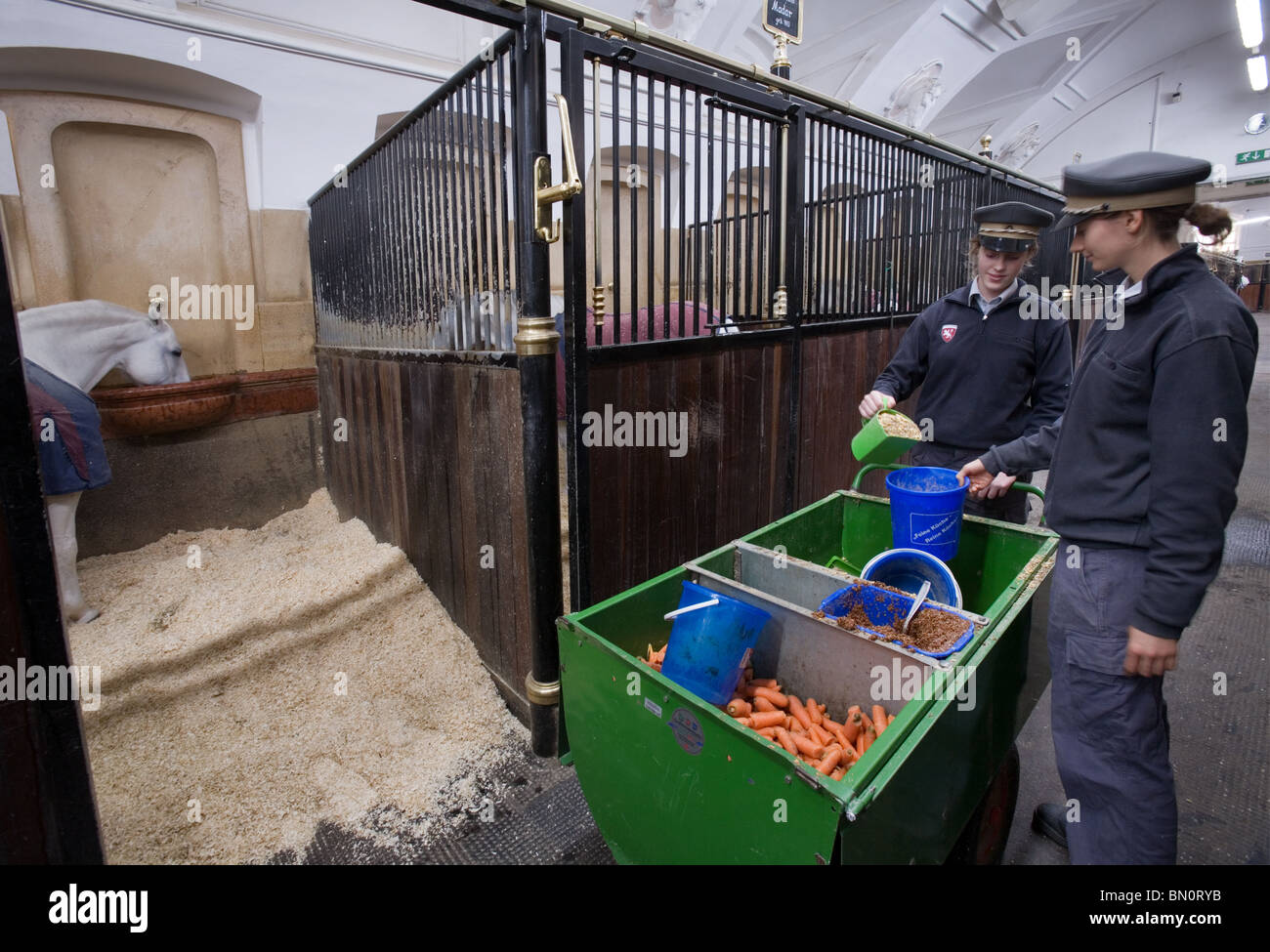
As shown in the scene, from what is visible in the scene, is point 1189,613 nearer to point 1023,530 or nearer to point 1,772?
point 1023,530

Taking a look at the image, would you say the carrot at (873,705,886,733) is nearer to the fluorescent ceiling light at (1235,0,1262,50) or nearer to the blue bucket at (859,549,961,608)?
the blue bucket at (859,549,961,608)

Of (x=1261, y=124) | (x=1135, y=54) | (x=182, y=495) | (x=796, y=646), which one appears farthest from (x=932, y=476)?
(x=1261, y=124)

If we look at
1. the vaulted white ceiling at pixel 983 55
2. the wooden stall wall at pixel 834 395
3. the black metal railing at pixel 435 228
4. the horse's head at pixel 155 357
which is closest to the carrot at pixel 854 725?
the black metal railing at pixel 435 228

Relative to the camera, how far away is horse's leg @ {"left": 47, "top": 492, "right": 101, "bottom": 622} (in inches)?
118

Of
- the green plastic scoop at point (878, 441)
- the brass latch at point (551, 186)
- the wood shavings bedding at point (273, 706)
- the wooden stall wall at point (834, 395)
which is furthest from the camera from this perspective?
the wooden stall wall at point (834, 395)

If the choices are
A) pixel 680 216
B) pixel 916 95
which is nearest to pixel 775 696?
pixel 680 216

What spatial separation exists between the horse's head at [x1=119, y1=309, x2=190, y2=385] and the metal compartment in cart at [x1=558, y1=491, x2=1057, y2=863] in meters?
3.96

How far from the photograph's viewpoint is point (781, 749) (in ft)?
3.72

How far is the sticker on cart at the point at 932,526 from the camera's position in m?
2.10

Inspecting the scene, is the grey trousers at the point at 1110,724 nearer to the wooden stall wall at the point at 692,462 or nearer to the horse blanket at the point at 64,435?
the wooden stall wall at the point at 692,462

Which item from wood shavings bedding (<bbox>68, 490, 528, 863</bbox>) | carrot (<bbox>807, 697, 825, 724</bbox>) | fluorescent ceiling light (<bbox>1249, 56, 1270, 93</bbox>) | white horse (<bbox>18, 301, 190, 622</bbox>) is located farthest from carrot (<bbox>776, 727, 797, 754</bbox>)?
fluorescent ceiling light (<bbox>1249, 56, 1270, 93</bbox>)

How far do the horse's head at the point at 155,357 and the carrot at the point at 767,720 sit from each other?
435 centimetres

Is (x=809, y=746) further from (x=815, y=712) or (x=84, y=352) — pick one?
(x=84, y=352)

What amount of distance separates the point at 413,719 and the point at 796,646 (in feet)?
5.73
